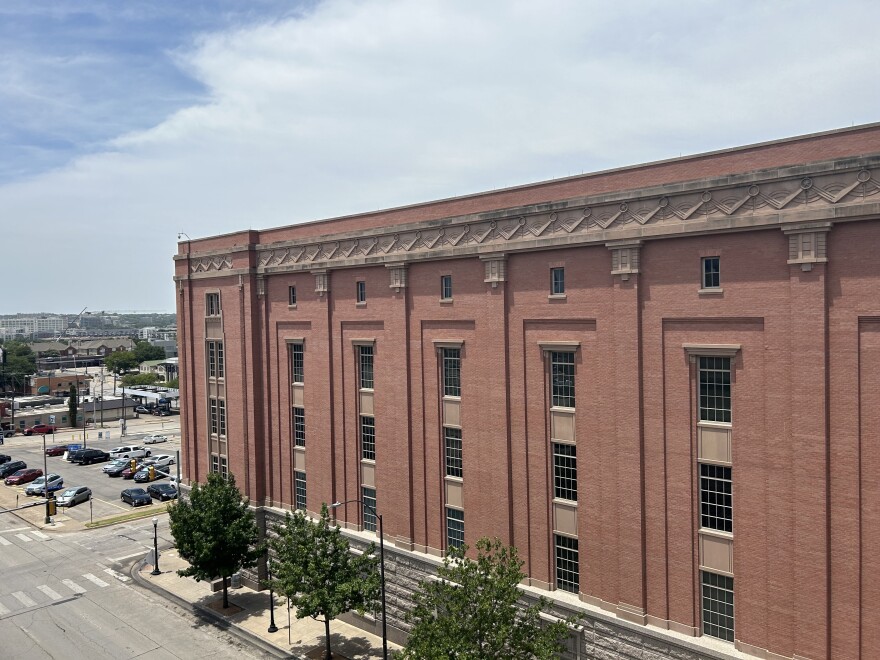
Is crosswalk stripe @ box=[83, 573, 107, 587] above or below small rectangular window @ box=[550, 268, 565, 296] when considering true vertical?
below

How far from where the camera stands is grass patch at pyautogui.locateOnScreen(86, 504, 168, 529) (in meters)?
50.3

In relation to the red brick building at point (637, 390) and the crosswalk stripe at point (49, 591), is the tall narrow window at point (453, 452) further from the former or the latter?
the crosswalk stripe at point (49, 591)

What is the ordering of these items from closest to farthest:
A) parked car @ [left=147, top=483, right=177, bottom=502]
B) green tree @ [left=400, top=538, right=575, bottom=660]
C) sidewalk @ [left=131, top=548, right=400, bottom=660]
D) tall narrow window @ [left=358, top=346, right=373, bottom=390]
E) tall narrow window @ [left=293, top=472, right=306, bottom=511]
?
green tree @ [left=400, top=538, right=575, bottom=660]
sidewalk @ [left=131, top=548, right=400, bottom=660]
tall narrow window @ [left=358, top=346, right=373, bottom=390]
tall narrow window @ [left=293, top=472, right=306, bottom=511]
parked car @ [left=147, top=483, right=177, bottom=502]

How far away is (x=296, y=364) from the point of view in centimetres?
3497

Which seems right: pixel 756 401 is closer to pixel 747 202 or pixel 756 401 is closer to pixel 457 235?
pixel 747 202

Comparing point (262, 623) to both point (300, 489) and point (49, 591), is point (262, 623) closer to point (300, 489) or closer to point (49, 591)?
point (300, 489)

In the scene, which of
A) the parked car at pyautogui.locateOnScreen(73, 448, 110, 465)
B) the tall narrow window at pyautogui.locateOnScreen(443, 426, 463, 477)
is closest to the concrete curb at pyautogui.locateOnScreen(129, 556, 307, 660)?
the tall narrow window at pyautogui.locateOnScreen(443, 426, 463, 477)

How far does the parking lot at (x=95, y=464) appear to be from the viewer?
2178 inches

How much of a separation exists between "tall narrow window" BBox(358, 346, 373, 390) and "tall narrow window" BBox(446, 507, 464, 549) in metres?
7.49

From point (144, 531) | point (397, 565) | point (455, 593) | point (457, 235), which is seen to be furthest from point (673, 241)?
point (144, 531)

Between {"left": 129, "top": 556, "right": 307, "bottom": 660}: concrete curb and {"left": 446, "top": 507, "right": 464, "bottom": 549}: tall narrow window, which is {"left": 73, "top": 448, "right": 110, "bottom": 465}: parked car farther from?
{"left": 446, "top": 507, "right": 464, "bottom": 549}: tall narrow window

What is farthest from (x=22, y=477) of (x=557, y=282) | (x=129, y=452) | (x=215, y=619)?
(x=557, y=282)

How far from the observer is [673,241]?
20.5 m

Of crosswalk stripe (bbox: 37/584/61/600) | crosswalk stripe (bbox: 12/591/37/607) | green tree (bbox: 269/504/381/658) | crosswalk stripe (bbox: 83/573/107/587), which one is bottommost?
crosswalk stripe (bbox: 83/573/107/587)
